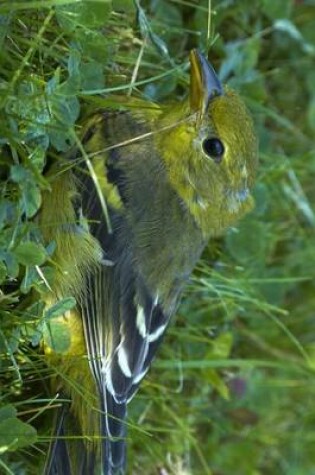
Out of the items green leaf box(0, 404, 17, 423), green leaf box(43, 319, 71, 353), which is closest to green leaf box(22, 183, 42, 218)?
green leaf box(43, 319, 71, 353)

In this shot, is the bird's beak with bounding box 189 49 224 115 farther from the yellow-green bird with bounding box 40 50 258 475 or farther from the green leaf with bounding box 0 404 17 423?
the green leaf with bounding box 0 404 17 423

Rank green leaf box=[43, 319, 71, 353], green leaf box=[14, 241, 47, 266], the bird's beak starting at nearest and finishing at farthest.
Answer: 1. green leaf box=[14, 241, 47, 266]
2. green leaf box=[43, 319, 71, 353]
3. the bird's beak

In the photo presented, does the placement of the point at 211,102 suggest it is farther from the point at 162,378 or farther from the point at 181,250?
the point at 162,378

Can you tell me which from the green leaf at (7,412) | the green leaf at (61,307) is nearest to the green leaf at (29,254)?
the green leaf at (61,307)

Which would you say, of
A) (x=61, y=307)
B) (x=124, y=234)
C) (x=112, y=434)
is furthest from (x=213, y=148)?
(x=112, y=434)

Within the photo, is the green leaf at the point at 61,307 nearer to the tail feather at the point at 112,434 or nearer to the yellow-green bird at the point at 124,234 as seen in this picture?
the yellow-green bird at the point at 124,234

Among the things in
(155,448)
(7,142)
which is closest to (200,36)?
(7,142)

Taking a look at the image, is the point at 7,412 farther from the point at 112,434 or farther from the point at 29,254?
the point at 29,254
